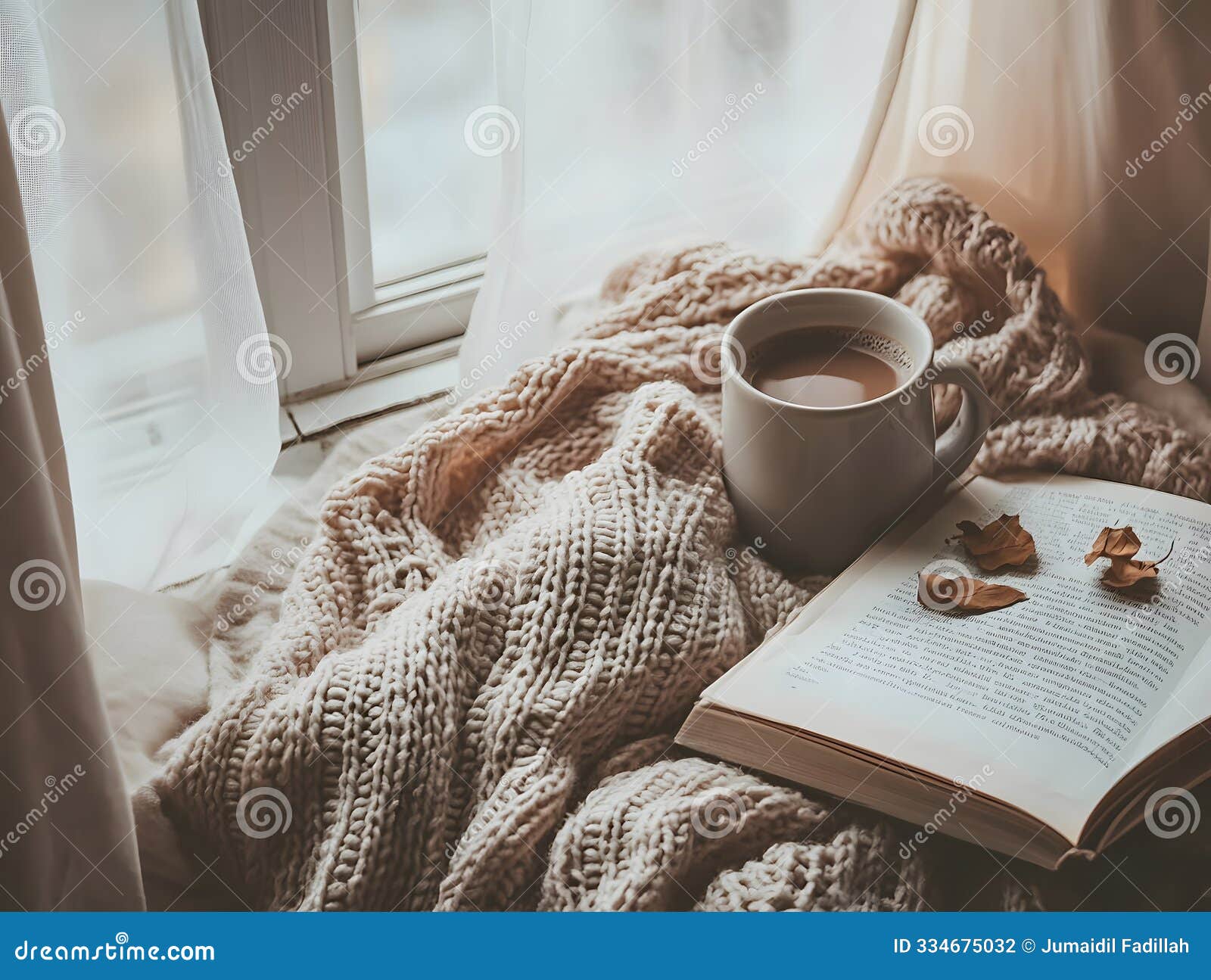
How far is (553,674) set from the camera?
67 centimetres

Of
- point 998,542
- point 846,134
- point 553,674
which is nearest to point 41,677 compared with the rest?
point 553,674

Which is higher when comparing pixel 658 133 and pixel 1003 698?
pixel 658 133

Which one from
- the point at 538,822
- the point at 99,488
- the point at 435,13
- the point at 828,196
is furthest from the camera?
the point at 828,196

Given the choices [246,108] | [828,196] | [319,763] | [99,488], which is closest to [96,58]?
[246,108]

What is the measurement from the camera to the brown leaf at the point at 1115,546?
724 mm

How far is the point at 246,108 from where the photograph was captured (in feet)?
2.76

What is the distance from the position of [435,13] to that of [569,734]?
592mm

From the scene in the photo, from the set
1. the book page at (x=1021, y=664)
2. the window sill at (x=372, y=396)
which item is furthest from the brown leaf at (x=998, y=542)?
the window sill at (x=372, y=396)

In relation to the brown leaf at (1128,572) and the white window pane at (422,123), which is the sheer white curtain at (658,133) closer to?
the white window pane at (422,123)

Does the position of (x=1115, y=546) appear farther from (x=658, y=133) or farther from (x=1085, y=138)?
(x=658, y=133)

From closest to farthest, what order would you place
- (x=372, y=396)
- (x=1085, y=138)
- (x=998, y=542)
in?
1. (x=998, y=542)
2. (x=1085, y=138)
3. (x=372, y=396)

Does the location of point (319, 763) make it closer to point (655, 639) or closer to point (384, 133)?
point (655, 639)

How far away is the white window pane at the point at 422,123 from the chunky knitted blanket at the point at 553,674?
234mm

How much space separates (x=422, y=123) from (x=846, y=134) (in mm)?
375
